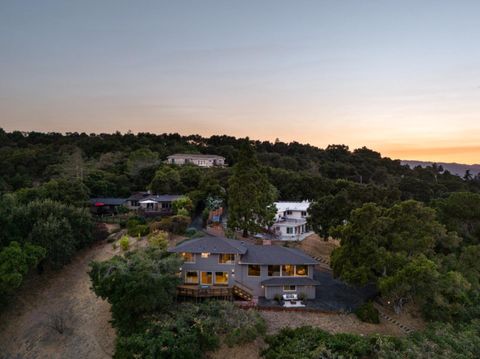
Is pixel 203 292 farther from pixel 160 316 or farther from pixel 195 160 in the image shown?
pixel 195 160

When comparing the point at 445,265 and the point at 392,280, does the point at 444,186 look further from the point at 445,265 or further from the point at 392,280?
the point at 392,280

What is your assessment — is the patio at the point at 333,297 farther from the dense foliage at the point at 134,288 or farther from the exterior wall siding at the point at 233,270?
the dense foliage at the point at 134,288

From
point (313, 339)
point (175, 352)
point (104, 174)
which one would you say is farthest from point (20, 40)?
point (313, 339)

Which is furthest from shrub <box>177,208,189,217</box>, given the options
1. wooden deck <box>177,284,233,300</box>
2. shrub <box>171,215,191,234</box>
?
wooden deck <box>177,284,233,300</box>

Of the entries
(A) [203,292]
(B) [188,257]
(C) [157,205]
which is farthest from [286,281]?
(C) [157,205]

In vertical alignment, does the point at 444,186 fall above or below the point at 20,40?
below

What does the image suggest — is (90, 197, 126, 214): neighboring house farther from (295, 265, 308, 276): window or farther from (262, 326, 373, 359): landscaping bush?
(262, 326, 373, 359): landscaping bush
